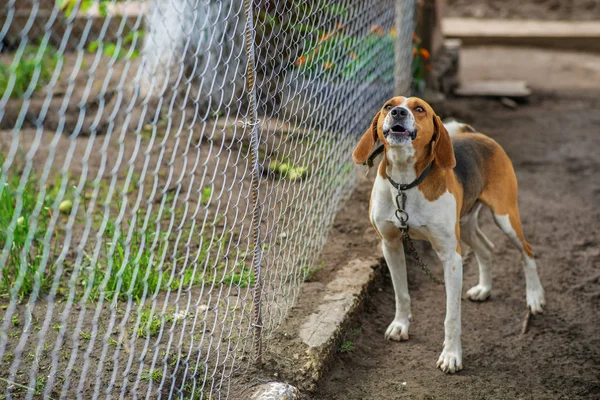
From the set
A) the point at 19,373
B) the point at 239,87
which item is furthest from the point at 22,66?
the point at 19,373

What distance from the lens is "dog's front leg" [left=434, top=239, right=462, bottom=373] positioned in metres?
3.60

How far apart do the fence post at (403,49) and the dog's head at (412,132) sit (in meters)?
3.18

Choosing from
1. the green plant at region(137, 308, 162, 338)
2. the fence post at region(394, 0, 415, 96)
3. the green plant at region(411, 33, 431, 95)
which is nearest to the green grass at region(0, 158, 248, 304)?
the green plant at region(137, 308, 162, 338)

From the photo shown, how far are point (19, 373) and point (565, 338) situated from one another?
9.36ft

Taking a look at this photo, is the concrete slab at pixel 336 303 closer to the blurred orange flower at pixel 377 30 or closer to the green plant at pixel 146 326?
the green plant at pixel 146 326

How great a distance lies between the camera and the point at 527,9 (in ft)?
44.2

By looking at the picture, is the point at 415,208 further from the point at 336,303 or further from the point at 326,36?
the point at 326,36

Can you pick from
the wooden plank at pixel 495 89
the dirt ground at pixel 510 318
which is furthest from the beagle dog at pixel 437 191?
the wooden plank at pixel 495 89

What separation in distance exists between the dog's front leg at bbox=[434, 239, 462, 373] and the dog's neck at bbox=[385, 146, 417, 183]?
424mm

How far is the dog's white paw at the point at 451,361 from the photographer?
12.0 ft

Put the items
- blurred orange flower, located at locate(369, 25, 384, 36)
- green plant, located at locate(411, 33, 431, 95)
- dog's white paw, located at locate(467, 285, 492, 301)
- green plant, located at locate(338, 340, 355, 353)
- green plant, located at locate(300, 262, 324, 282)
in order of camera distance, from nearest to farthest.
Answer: green plant, located at locate(338, 340, 355, 353) < green plant, located at locate(300, 262, 324, 282) < dog's white paw, located at locate(467, 285, 492, 301) < blurred orange flower, located at locate(369, 25, 384, 36) < green plant, located at locate(411, 33, 431, 95)

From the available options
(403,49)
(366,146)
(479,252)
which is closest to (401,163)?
(366,146)

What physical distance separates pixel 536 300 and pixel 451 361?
0.91m

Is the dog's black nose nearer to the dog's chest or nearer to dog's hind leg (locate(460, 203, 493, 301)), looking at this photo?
the dog's chest
